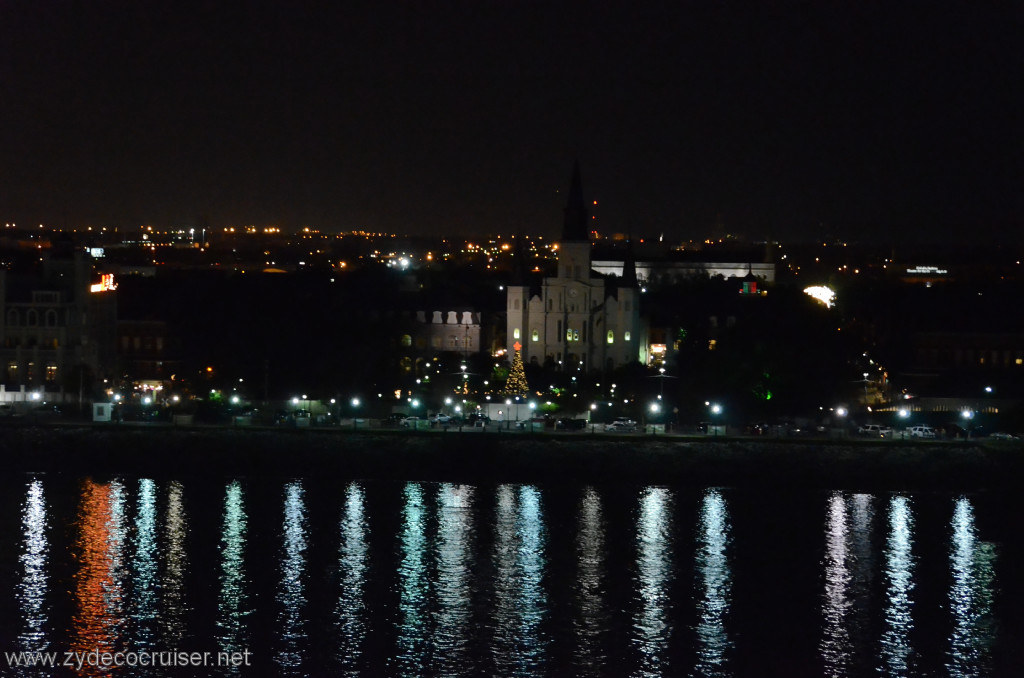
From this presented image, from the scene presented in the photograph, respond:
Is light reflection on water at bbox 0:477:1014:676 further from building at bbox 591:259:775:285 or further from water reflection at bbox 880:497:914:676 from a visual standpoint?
building at bbox 591:259:775:285

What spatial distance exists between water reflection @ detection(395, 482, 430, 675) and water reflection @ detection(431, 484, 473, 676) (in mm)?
166

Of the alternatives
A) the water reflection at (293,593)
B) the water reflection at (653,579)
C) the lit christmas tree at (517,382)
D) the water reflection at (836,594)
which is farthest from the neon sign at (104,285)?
the water reflection at (836,594)

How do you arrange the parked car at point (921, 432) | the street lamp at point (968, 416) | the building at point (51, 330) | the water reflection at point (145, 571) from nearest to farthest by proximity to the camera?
1. the water reflection at point (145, 571)
2. the parked car at point (921, 432)
3. the street lamp at point (968, 416)
4. the building at point (51, 330)

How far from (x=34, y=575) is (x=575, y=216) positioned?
25.7 m

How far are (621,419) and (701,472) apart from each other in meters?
4.36

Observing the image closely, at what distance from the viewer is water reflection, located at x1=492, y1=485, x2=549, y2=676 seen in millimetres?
17312

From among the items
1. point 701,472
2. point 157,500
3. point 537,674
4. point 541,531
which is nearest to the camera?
point 537,674

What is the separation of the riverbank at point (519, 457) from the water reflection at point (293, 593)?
322 cm

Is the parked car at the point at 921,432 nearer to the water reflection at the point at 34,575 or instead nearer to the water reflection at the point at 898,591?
the water reflection at the point at 898,591

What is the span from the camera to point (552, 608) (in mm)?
19297

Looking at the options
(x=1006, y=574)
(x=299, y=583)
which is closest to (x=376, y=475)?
(x=299, y=583)

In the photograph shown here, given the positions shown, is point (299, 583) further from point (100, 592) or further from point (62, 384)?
point (62, 384)

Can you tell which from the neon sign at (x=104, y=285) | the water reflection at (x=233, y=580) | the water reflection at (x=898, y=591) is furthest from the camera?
the neon sign at (x=104, y=285)

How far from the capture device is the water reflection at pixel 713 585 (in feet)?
57.1
